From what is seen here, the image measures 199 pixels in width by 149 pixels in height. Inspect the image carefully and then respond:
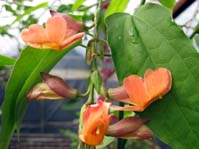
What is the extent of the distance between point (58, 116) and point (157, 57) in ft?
12.1

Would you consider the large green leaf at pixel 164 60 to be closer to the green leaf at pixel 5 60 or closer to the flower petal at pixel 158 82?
the flower petal at pixel 158 82

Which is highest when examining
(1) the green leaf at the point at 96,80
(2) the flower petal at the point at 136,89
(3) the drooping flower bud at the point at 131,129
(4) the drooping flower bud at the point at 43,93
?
(2) the flower petal at the point at 136,89

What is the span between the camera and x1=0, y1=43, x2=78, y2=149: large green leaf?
1.33ft

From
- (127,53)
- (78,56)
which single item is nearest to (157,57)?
(127,53)

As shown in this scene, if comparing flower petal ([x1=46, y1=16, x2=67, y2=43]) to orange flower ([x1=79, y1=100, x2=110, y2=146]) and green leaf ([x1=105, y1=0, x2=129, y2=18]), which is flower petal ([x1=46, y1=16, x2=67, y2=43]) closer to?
orange flower ([x1=79, y1=100, x2=110, y2=146])

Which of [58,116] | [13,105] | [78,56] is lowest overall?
[58,116]

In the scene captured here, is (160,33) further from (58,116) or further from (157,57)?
(58,116)

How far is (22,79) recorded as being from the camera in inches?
16.4

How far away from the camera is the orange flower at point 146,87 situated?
1.00 ft

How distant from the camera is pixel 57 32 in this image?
33cm

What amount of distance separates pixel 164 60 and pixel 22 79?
0.15 meters

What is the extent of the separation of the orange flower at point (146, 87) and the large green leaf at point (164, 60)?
0.06 ft

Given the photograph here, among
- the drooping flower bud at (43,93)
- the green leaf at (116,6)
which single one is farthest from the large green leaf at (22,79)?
the green leaf at (116,6)

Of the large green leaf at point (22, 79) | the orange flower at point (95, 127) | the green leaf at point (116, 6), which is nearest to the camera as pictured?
the orange flower at point (95, 127)
